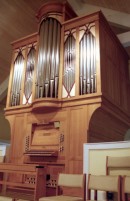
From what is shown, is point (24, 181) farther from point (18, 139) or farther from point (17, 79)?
point (17, 79)

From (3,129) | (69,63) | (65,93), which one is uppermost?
(69,63)

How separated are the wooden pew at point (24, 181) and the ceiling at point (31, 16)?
442cm

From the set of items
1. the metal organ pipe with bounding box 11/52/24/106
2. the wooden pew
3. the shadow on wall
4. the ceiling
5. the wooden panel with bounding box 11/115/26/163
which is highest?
the ceiling

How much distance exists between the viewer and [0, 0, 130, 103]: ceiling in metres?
7.04

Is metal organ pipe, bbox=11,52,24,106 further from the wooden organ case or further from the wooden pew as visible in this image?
the wooden pew

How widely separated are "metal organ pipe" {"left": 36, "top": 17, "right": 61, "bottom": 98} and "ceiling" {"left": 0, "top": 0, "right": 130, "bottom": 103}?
1.36m

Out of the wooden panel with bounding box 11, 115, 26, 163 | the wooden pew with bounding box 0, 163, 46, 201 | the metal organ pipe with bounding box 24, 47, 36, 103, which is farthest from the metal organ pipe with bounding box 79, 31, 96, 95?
the wooden pew with bounding box 0, 163, 46, 201

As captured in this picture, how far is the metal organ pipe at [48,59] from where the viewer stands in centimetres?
574

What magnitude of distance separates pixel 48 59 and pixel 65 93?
1009mm

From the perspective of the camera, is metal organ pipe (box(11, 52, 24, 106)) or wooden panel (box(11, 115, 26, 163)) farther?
metal organ pipe (box(11, 52, 24, 106))

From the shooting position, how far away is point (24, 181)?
564 centimetres

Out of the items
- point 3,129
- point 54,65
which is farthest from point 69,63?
point 3,129

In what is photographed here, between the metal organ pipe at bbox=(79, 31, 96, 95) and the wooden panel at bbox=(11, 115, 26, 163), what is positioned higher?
the metal organ pipe at bbox=(79, 31, 96, 95)

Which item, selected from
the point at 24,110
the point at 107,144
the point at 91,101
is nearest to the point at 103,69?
the point at 91,101
